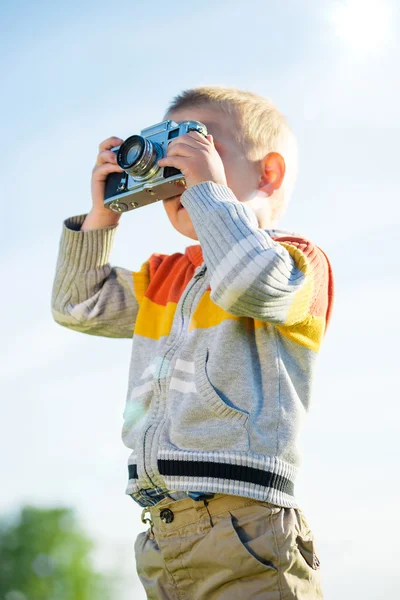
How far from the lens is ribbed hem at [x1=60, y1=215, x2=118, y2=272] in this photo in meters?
2.60

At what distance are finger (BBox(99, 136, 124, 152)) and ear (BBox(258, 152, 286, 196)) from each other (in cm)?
52

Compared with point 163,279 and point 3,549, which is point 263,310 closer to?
point 163,279

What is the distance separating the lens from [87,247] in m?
2.61

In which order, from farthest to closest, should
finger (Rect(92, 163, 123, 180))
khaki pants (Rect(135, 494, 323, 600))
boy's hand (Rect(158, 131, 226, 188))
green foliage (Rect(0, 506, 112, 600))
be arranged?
green foliage (Rect(0, 506, 112, 600))
finger (Rect(92, 163, 123, 180))
boy's hand (Rect(158, 131, 226, 188))
khaki pants (Rect(135, 494, 323, 600))

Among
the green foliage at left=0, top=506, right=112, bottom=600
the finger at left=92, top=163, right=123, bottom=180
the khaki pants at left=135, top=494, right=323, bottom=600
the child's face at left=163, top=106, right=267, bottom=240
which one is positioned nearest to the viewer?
the khaki pants at left=135, top=494, right=323, bottom=600

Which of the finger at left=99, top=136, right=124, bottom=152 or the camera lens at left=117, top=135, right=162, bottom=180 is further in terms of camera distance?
the finger at left=99, top=136, right=124, bottom=152

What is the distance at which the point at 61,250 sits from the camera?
2656 mm

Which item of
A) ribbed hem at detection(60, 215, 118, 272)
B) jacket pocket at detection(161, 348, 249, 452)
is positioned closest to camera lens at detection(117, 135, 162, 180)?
ribbed hem at detection(60, 215, 118, 272)

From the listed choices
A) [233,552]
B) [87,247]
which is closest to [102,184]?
[87,247]

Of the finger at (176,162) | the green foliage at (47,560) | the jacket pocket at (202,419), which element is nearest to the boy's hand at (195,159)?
the finger at (176,162)

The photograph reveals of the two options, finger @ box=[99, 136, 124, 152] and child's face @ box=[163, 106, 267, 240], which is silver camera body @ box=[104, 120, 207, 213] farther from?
finger @ box=[99, 136, 124, 152]

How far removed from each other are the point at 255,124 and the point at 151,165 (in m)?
0.45

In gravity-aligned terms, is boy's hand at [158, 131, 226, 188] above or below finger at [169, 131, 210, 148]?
below

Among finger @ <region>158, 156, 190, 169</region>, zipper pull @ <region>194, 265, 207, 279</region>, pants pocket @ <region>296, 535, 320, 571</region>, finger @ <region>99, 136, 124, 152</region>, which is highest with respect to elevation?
finger @ <region>99, 136, 124, 152</region>
